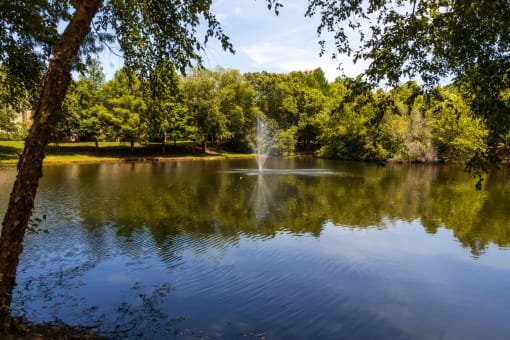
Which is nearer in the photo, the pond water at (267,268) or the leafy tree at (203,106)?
the pond water at (267,268)

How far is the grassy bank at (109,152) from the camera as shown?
41.9m

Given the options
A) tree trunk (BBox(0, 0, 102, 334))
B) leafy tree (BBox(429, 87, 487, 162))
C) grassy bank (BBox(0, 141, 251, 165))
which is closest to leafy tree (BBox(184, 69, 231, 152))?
grassy bank (BBox(0, 141, 251, 165))

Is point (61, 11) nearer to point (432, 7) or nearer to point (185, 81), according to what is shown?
point (432, 7)

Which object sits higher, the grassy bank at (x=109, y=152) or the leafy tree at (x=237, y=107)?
the leafy tree at (x=237, y=107)

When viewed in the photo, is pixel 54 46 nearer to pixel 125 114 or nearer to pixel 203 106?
pixel 125 114

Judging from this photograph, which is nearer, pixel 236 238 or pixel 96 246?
pixel 96 246

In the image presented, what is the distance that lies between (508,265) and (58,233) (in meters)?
13.8

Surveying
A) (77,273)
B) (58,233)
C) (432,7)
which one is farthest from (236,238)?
(432,7)

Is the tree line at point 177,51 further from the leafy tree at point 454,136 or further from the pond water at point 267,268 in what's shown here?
the leafy tree at point 454,136

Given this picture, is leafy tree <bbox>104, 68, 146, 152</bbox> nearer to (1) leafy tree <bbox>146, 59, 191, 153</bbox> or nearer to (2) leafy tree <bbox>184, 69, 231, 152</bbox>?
(2) leafy tree <bbox>184, 69, 231, 152</bbox>

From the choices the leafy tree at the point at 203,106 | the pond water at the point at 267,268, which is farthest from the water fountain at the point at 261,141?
the pond water at the point at 267,268

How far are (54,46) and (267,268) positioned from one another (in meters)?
6.96

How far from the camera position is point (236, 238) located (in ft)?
41.1

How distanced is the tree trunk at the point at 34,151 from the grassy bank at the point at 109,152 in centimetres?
3783
